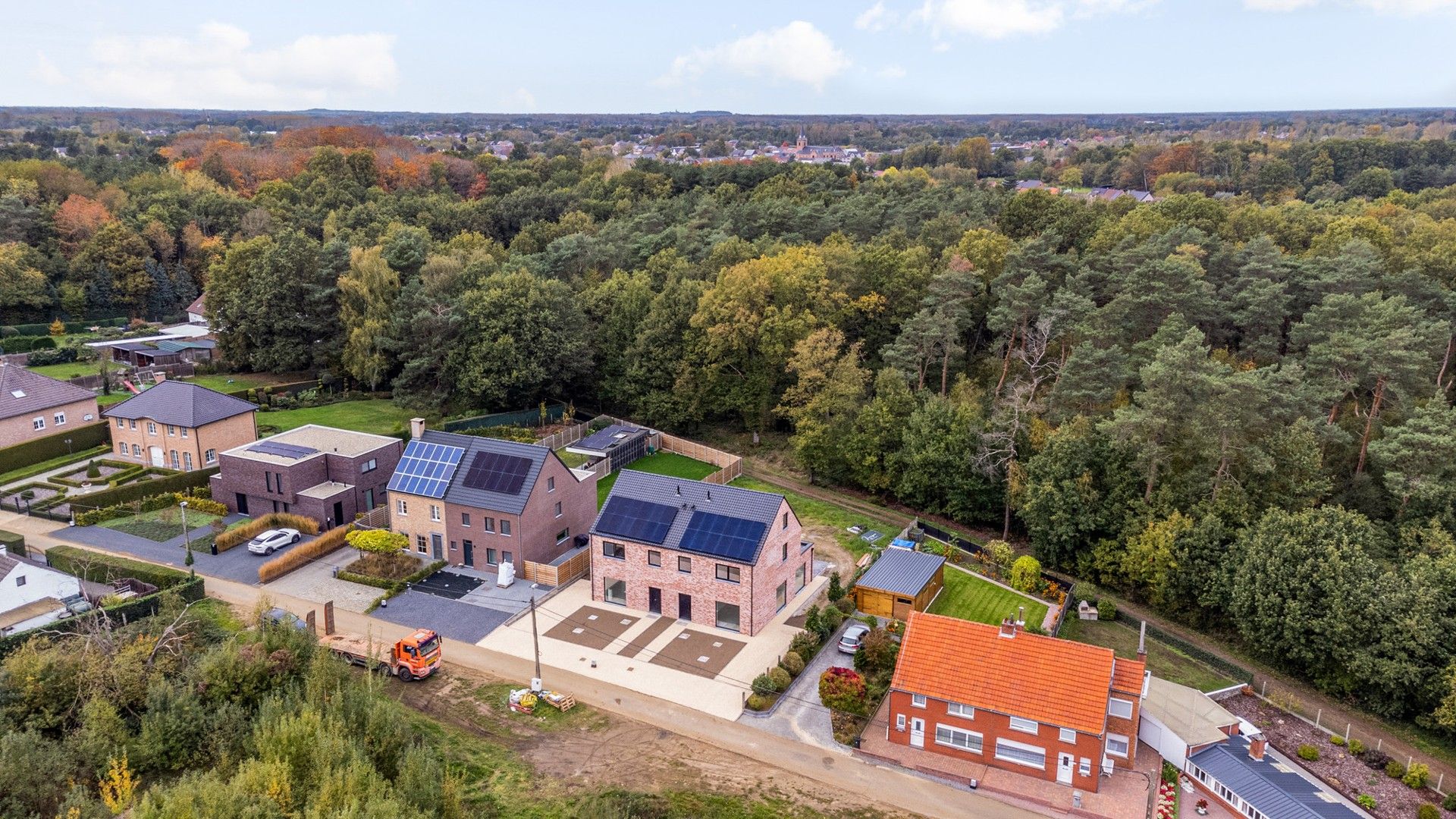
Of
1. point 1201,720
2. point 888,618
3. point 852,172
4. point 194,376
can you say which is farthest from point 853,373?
point 852,172

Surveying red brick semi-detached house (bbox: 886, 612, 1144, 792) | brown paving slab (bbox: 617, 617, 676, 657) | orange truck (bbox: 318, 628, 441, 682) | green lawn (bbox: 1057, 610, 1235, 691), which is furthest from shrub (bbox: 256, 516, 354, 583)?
green lawn (bbox: 1057, 610, 1235, 691)

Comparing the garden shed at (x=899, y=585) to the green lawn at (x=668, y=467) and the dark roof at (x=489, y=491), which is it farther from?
the green lawn at (x=668, y=467)

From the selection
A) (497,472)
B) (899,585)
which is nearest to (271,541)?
(497,472)

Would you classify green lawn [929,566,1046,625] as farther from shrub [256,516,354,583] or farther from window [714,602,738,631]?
shrub [256,516,354,583]

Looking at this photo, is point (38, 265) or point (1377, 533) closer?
point (1377, 533)

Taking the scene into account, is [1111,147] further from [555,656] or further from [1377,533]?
[555,656]
